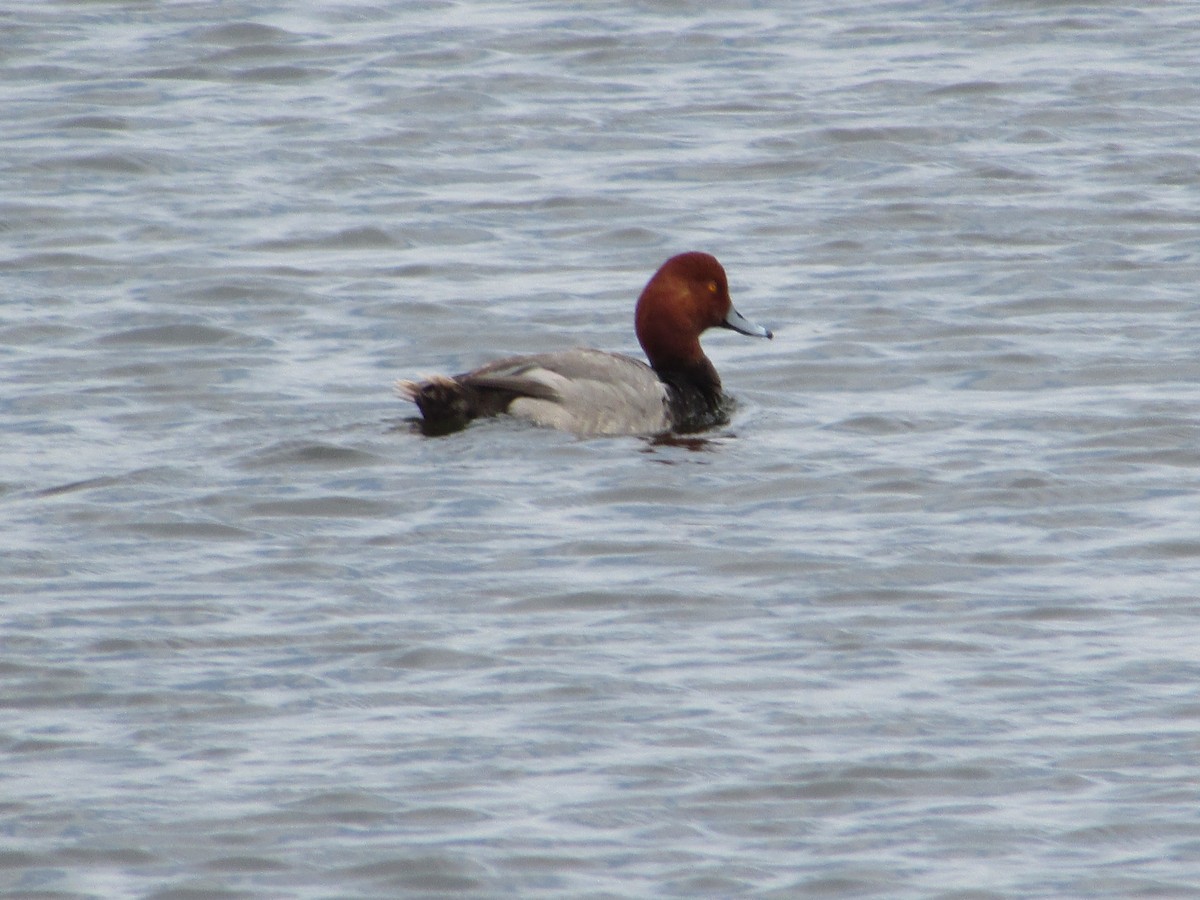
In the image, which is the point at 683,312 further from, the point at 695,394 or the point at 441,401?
the point at 441,401

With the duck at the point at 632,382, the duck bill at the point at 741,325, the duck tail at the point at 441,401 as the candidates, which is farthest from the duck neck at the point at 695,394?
the duck tail at the point at 441,401

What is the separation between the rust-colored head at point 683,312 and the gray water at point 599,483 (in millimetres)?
434

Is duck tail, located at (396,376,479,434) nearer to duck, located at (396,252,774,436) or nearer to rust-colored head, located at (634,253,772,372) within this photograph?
duck, located at (396,252,774,436)

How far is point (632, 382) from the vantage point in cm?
1050

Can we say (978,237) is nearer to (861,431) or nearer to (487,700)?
(861,431)

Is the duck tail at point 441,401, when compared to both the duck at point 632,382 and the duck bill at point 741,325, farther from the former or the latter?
the duck bill at point 741,325

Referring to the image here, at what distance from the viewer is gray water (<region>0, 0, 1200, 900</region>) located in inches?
250

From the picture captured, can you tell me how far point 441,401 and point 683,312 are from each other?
1583 millimetres

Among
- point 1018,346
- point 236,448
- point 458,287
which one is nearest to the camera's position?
point 236,448

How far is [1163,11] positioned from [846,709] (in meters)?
13.2

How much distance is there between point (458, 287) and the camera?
1284 centimetres

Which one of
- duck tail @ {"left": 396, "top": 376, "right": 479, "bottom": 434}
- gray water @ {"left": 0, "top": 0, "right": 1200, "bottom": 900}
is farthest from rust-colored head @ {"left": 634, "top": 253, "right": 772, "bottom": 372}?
duck tail @ {"left": 396, "top": 376, "right": 479, "bottom": 434}

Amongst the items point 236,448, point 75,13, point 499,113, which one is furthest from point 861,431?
point 75,13

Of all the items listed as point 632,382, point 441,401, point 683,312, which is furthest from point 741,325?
point 441,401
